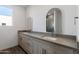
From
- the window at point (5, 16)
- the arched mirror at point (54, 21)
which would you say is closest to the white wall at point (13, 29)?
the window at point (5, 16)

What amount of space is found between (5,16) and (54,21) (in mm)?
736

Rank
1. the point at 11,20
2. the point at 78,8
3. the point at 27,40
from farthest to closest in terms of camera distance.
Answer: the point at 27,40, the point at 11,20, the point at 78,8

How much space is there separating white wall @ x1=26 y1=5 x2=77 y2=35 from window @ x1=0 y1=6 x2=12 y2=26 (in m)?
0.26

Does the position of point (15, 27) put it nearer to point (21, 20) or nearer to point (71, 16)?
point (21, 20)

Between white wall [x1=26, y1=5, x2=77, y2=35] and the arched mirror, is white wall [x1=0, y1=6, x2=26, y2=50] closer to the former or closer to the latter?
white wall [x1=26, y1=5, x2=77, y2=35]

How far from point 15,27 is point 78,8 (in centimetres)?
90

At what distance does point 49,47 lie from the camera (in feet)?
4.01

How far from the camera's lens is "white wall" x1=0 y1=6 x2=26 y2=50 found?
1.29 metres

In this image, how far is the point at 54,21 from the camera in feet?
4.75

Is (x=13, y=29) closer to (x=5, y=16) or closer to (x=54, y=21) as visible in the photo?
(x=5, y=16)

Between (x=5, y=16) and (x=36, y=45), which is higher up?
(x=5, y=16)

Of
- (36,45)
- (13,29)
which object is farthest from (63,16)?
(13,29)
